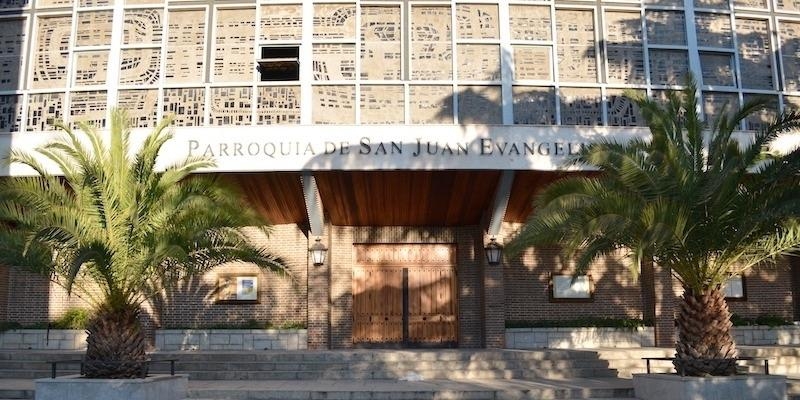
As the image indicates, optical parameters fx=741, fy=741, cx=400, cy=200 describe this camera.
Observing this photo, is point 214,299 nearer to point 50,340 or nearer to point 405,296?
point 50,340

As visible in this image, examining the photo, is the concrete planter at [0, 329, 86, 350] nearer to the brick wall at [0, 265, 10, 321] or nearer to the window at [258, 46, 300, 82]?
the brick wall at [0, 265, 10, 321]

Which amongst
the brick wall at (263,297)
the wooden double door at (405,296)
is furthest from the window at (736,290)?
the brick wall at (263,297)

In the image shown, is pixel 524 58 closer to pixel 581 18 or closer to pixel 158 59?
pixel 581 18

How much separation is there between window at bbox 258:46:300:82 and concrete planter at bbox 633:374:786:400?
941 centimetres

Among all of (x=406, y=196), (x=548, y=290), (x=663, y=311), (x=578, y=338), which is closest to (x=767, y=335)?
(x=663, y=311)

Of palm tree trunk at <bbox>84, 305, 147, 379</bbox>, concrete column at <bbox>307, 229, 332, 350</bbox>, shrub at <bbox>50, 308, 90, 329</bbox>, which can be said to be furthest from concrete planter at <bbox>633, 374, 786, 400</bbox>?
shrub at <bbox>50, 308, 90, 329</bbox>

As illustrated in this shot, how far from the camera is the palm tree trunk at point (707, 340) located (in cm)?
1158

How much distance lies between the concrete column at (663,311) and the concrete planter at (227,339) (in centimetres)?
837

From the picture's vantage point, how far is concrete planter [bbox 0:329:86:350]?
17.7 m

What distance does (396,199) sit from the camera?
16.8 meters

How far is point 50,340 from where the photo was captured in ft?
58.1

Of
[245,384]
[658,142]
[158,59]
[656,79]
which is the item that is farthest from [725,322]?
[158,59]

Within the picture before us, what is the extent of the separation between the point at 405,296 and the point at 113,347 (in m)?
8.26

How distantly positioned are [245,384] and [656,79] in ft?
34.1
